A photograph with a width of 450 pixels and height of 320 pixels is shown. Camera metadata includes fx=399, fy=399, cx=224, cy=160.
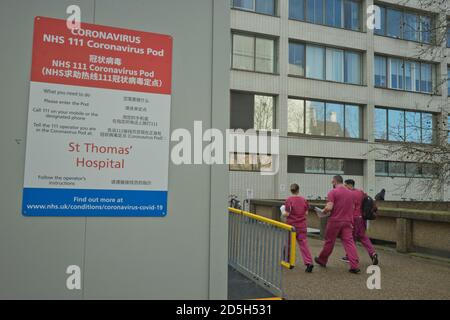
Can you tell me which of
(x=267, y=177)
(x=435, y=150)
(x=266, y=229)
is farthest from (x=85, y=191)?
(x=267, y=177)

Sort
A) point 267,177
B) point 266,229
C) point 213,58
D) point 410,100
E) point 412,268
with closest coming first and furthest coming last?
point 213,58, point 266,229, point 412,268, point 267,177, point 410,100

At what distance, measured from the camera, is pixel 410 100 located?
2802 centimetres

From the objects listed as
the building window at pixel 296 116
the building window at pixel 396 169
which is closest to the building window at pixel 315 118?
the building window at pixel 296 116

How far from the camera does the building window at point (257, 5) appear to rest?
23.6 metres

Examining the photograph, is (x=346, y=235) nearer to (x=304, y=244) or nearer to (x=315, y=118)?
(x=304, y=244)

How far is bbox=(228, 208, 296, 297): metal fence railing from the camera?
5.82m

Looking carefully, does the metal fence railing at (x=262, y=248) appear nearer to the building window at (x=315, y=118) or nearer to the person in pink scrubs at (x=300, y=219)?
the person in pink scrubs at (x=300, y=219)

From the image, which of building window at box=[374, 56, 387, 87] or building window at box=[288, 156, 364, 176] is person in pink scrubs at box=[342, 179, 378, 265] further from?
building window at box=[374, 56, 387, 87]

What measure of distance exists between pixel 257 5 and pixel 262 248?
2085 cm

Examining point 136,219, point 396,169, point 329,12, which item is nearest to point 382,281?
point 136,219

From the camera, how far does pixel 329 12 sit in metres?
26.1
